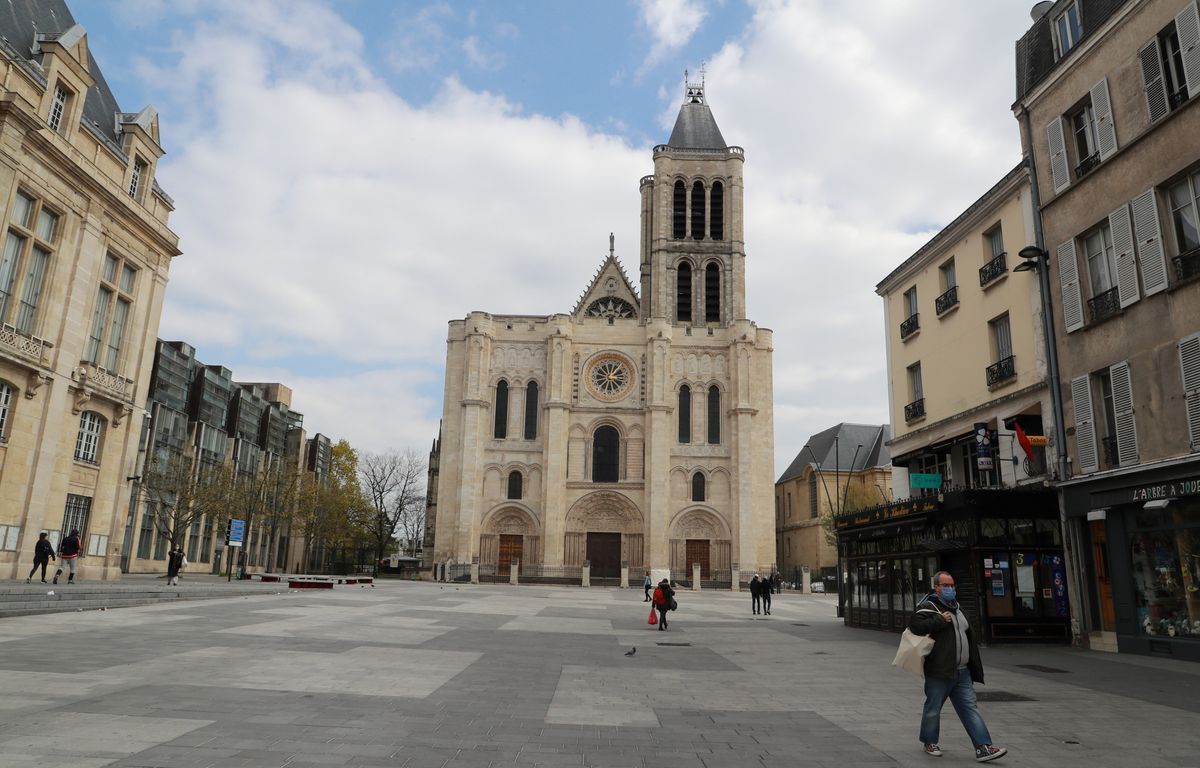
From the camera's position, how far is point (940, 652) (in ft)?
21.1

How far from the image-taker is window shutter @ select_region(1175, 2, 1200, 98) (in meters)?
12.7

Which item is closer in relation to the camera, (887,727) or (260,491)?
(887,727)

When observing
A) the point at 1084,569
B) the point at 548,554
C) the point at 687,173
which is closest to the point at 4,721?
the point at 1084,569

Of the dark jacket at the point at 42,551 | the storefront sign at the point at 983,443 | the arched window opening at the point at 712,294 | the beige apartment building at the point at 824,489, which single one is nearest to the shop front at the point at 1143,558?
the storefront sign at the point at 983,443

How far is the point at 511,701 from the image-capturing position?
27.0 ft

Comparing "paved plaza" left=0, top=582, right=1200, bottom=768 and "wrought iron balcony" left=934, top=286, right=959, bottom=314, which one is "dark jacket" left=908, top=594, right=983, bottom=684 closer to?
"paved plaza" left=0, top=582, right=1200, bottom=768

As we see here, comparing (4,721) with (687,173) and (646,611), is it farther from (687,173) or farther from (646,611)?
(687,173)

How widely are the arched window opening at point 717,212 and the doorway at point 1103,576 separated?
Answer: 157 ft

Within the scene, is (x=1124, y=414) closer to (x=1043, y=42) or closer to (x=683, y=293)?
(x=1043, y=42)

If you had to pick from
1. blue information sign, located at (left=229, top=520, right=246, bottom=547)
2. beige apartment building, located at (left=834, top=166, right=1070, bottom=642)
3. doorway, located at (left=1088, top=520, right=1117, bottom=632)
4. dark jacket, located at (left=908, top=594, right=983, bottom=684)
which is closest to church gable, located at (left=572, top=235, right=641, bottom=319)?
blue information sign, located at (left=229, top=520, right=246, bottom=547)

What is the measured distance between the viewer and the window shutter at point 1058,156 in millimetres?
15953

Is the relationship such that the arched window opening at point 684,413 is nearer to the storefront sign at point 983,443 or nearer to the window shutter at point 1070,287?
the storefront sign at point 983,443

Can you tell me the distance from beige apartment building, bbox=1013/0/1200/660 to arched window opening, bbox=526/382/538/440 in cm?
4018

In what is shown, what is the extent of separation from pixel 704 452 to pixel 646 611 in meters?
28.3
